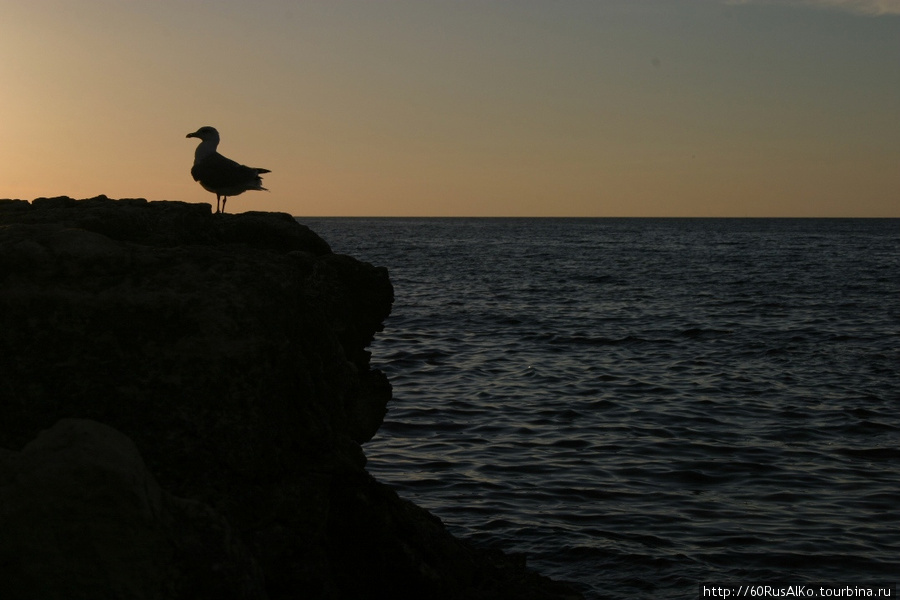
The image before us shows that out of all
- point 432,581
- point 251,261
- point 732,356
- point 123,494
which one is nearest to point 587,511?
point 432,581

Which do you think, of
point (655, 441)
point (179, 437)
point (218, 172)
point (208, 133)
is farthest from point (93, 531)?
point (655, 441)

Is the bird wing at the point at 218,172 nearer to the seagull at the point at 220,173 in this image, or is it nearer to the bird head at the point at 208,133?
the seagull at the point at 220,173

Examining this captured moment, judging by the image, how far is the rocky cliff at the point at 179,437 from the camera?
3812 mm

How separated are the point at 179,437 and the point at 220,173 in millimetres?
5455

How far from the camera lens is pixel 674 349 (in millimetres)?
20922

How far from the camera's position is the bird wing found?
9750 millimetres

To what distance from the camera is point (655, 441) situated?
12.2 meters

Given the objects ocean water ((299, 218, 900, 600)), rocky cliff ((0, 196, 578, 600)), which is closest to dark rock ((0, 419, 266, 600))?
rocky cliff ((0, 196, 578, 600))

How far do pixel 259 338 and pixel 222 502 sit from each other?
912 mm

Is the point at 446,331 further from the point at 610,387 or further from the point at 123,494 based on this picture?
the point at 123,494

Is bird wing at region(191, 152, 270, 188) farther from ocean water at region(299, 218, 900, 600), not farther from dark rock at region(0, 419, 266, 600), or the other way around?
dark rock at region(0, 419, 266, 600)

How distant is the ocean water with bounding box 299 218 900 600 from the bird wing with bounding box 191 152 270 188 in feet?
11.8

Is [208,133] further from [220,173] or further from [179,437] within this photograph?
[179,437]

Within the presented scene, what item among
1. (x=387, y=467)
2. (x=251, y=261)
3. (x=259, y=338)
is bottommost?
(x=387, y=467)
